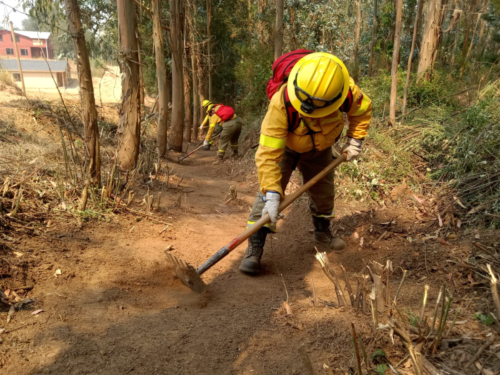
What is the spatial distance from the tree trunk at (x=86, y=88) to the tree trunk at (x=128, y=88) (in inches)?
43.7

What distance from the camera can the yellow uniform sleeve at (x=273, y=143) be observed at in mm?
3012

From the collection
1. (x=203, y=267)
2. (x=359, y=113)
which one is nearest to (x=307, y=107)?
(x=359, y=113)

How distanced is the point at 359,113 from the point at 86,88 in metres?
3.04

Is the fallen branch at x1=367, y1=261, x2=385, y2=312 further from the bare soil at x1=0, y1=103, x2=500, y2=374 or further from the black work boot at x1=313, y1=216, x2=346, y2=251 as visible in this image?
the black work boot at x1=313, y1=216, x2=346, y2=251

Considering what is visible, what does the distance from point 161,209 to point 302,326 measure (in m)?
3.02

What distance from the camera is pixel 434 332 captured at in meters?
1.91

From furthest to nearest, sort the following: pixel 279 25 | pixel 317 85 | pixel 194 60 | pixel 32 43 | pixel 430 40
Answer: pixel 32 43 < pixel 194 60 < pixel 279 25 < pixel 430 40 < pixel 317 85

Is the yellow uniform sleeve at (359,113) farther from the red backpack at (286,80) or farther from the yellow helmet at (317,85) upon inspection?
the yellow helmet at (317,85)

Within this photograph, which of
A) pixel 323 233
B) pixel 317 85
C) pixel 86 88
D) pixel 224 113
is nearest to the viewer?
pixel 317 85

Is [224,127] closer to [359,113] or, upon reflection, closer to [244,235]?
[359,113]

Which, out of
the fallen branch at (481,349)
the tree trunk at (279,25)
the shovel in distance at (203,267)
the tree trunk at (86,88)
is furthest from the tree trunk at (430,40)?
the fallen branch at (481,349)

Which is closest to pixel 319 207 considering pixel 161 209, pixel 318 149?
pixel 318 149

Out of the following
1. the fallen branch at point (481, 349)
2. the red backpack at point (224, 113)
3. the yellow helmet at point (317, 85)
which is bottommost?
the fallen branch at point (481, 349)

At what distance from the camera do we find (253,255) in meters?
3.60
